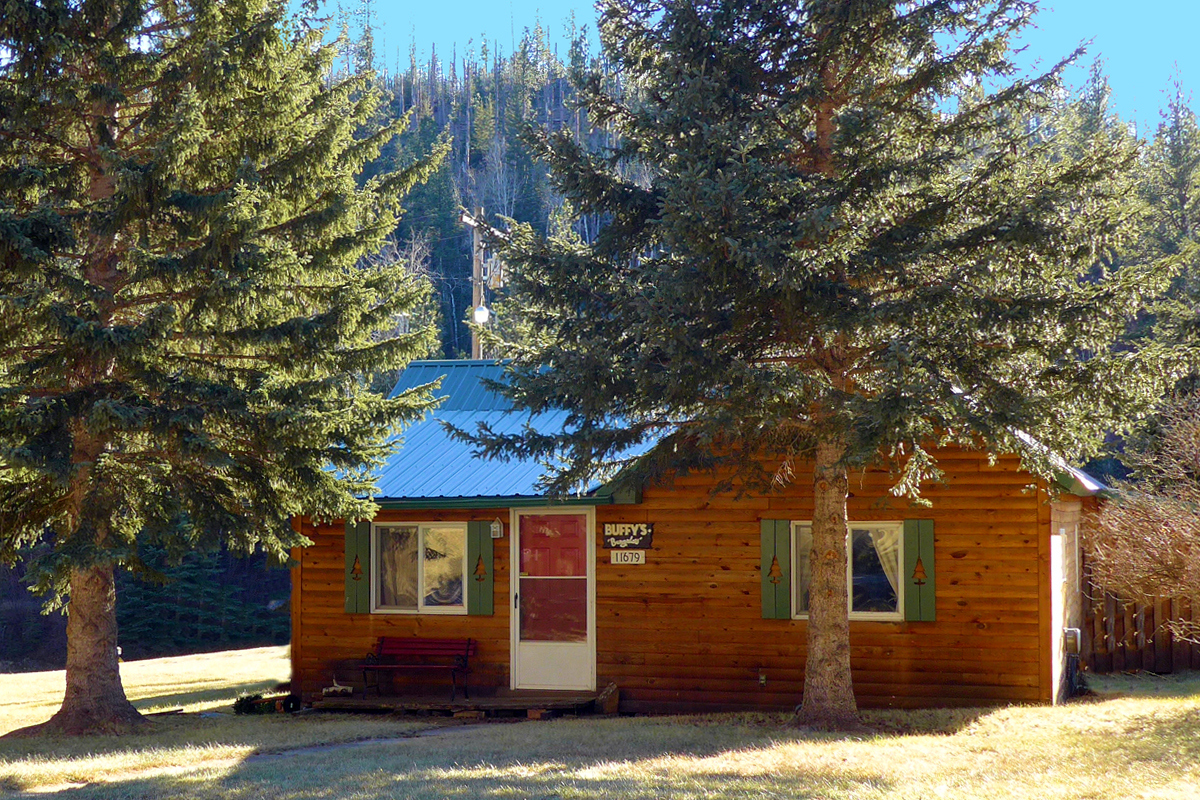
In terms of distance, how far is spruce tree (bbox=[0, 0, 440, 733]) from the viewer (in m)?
10.5

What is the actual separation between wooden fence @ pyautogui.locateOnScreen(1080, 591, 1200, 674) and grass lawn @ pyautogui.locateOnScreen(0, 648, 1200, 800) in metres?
3.18

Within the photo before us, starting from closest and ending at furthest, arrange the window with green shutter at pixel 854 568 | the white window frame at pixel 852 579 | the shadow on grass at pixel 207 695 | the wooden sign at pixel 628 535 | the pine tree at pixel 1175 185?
the white window frame at pixel 852 579, the window with green shutter at pixel 854 568, the wooden sign at pixel 628 535, the shadow on grass at pixel 207 695, the pine tree at pixel 1175 185

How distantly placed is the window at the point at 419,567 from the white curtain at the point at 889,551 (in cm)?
507

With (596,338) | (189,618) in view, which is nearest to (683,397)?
(596,338)

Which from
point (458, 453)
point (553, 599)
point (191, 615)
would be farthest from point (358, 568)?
point (191, 615)

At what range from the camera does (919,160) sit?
9617 millimetres

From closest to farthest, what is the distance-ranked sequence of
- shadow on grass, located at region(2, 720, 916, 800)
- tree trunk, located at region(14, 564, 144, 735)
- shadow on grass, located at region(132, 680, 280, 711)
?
shadow on grass, located at region(2, 720, 916, 800), tree trunk, located at region(14, 564, 144, 735), shadow on grass, located at region(132, 680, 280, 711)

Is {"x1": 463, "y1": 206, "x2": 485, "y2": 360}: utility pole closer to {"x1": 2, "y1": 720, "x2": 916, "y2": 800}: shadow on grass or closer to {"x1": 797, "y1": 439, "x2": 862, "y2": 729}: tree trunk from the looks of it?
{"x1": 797, "y1": 439, "x2": 862, "y2": 729}: tree trunk

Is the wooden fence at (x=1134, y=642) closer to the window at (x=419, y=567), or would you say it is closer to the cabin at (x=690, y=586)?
the cabin at (x=690, y=586)

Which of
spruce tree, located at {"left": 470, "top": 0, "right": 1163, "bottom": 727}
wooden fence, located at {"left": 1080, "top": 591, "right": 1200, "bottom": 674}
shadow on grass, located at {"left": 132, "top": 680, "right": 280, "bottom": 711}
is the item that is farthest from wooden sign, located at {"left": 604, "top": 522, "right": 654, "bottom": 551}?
wooden fence, located at {"left": 1080, "top": 591, "right": 1200, "bottom": 674}

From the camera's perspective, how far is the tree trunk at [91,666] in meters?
11.4

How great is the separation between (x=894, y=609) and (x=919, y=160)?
5466 millimetres

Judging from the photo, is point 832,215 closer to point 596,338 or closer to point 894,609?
point 596,338

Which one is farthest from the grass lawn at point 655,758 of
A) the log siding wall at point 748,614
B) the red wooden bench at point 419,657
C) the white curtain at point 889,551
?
the white curtain at point 889,551
